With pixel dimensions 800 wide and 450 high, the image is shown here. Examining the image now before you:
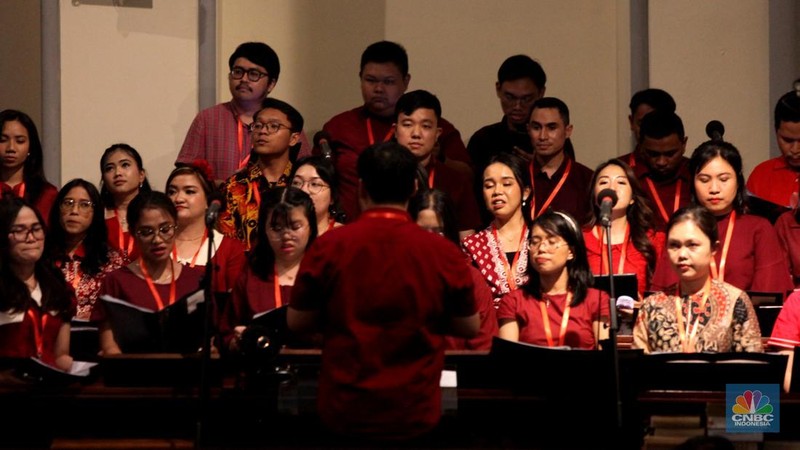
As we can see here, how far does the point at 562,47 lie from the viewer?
7.95m

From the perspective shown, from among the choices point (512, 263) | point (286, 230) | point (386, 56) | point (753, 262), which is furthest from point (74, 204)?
point (753, 262)

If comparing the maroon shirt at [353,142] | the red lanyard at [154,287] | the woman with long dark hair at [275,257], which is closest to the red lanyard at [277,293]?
the woman with long dark hair at [275,257]

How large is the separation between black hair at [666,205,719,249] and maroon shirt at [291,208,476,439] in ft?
4.86

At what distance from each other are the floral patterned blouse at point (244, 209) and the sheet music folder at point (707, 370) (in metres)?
2.17

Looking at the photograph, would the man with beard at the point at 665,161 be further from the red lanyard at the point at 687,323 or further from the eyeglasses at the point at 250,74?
the eyeglasses at the point at 250,74

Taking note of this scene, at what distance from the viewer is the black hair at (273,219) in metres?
5.14

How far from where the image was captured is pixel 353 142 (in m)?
6.28

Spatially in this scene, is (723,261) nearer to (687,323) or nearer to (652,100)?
(687,323)

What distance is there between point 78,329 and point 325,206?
3.57 feet

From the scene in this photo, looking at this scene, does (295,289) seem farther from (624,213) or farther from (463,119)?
(463,119)

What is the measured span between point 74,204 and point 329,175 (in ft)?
3.48

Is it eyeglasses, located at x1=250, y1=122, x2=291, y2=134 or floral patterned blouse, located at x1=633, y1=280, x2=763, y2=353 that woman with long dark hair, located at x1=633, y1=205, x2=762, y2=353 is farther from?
eyeglasses, located at x1=250, y1=122, x2=291, y2=134

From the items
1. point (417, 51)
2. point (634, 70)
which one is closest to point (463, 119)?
point (417, 51)

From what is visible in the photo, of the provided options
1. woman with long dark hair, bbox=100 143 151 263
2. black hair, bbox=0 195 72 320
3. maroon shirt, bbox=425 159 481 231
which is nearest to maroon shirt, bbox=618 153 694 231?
maroon shirt, bbox=425 159 481 231
